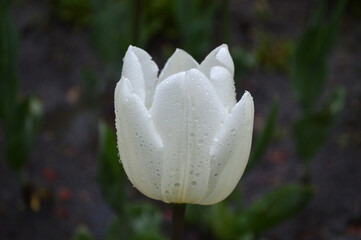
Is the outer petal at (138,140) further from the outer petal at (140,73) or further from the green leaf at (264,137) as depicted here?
the green leaf at (264,137)

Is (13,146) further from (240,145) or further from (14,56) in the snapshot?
(240,145)

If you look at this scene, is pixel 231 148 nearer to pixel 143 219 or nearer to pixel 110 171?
pixel 110 171

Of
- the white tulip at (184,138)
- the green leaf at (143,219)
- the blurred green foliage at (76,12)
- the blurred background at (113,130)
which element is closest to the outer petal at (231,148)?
the white tulip at (184,138)

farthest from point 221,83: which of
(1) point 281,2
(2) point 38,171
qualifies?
(1) point 281,2

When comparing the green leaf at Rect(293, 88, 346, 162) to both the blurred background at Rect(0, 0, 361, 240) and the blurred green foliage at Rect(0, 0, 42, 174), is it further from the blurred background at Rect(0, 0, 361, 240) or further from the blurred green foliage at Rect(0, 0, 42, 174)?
the blurred green foliage at Rect(0, 0, 42, 174)

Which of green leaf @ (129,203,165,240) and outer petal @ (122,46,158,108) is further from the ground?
green leaf @ (129,203,165,240)

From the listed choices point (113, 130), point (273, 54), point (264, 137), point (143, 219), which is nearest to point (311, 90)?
point (264, 137)

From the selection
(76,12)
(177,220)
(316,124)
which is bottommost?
(177,220)

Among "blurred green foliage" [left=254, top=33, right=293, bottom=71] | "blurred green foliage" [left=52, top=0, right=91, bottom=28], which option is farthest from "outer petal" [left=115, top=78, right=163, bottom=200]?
"blurred green foliage" [left=52, top=0, right=91, bottom=28]
